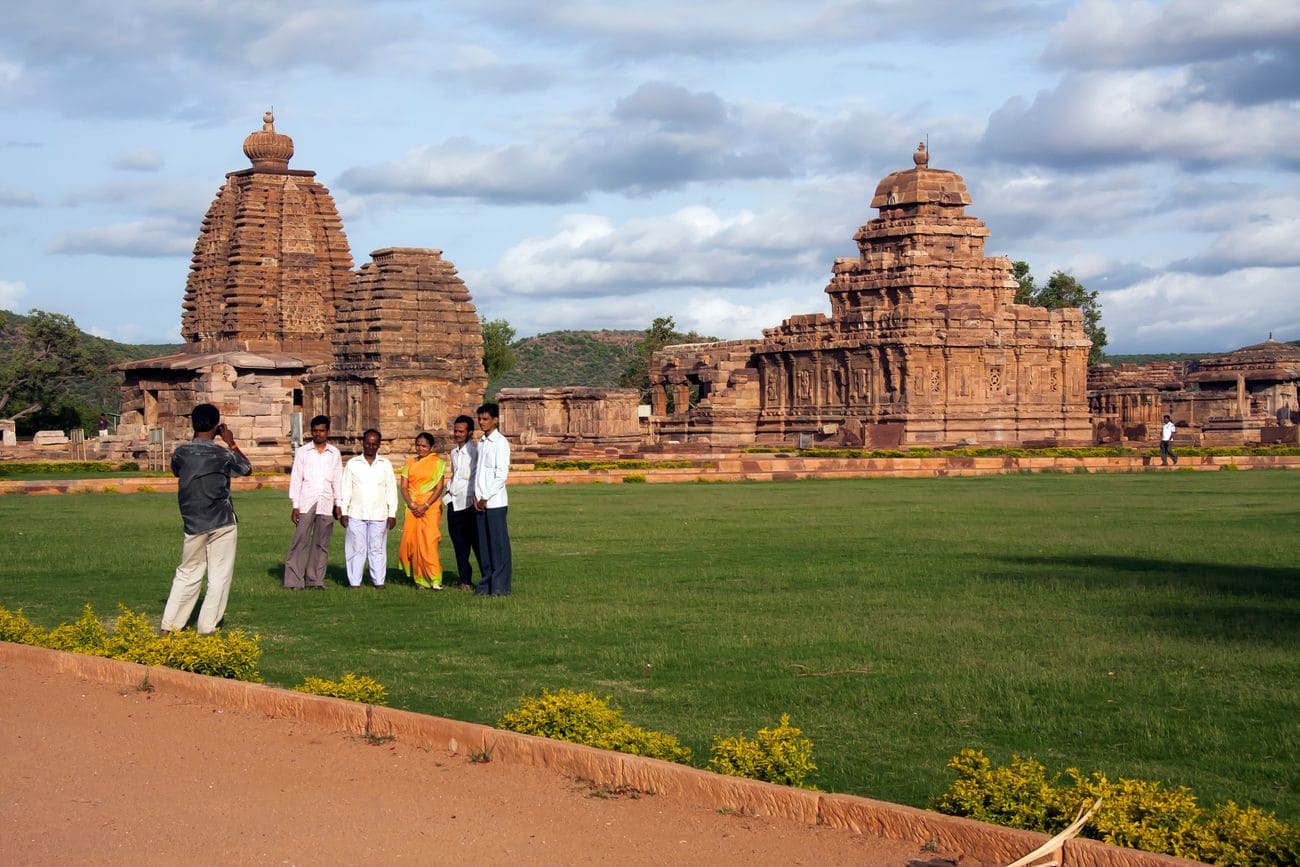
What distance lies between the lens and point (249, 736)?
24.5 feet

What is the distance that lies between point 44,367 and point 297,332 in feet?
59.7

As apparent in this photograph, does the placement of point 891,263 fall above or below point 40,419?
above

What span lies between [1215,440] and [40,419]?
1688 inches

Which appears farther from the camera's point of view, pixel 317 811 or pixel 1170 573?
pixel 1170 573

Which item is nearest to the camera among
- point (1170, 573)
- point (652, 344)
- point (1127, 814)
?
point (1127, 814)

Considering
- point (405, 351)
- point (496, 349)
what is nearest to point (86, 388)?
point (496, 349)

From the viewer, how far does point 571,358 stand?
444 ft

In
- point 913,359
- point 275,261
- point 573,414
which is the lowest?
point 573,414

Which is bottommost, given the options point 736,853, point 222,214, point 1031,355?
point 736,853

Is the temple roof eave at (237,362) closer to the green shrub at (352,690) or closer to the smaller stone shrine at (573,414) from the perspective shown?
the smaller stone shrine at (573,414)

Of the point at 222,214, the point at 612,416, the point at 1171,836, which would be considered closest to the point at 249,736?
the point at 1171,836

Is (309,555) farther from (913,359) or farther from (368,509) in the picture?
(913,359)

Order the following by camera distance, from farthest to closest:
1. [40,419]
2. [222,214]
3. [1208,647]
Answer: [40,419], [222,214], [1208,647]

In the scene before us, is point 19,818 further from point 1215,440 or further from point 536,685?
point 1215,440
